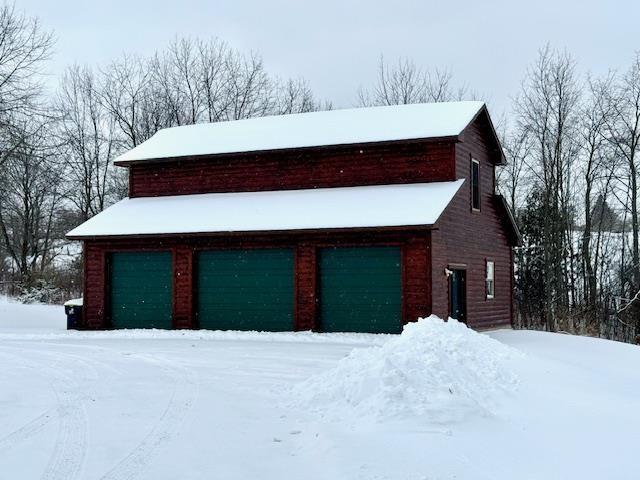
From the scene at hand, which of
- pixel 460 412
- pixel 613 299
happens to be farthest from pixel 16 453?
pixel 613 299

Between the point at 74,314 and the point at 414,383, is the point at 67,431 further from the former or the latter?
the point at 74,314

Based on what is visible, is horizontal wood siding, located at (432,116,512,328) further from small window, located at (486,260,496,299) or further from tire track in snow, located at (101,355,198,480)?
tire track in snow, located at (101,355,198,480)

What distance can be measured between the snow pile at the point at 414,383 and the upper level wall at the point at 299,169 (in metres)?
11.4

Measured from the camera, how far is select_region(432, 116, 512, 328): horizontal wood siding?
780 inches

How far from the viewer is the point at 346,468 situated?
6715 millimetres

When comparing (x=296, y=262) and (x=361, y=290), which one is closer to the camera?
(x=361, y=290)

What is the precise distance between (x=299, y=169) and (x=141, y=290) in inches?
249

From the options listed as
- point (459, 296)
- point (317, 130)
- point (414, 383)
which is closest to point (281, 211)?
point (317, 130)

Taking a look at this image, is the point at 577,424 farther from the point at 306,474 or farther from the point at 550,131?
the point at 550,131

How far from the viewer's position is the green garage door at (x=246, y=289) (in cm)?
2102

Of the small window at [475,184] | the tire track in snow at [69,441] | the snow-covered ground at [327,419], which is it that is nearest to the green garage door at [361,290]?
the small window at [475,184]

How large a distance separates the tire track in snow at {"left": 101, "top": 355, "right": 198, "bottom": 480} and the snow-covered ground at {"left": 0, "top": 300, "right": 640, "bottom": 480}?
0.03 metres

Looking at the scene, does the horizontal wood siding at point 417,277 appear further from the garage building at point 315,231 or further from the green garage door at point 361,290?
the green garage door at point 361,290

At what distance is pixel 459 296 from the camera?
21.8m
